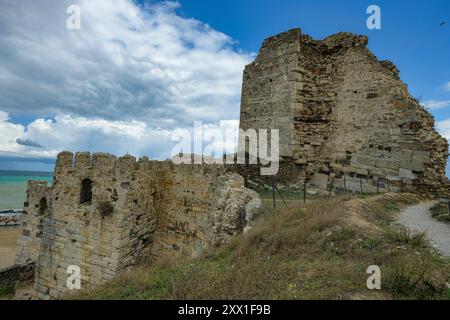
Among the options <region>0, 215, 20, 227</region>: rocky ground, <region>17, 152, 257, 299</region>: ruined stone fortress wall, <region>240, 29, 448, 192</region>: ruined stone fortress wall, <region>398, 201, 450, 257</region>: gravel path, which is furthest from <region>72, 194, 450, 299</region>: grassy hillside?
<region>0, 215, 20, 227</region>: rocky ground

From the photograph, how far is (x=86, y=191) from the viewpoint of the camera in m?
10.7

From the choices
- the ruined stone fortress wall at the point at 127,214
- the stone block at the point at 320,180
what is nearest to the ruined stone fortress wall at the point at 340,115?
the stone block at the point at 320,180

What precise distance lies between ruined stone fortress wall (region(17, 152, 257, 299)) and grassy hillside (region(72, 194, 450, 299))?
238 centimetres

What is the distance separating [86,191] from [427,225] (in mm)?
10517

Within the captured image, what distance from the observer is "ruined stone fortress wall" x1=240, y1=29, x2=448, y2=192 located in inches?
410

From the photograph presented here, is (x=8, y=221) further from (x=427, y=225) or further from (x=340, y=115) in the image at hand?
(x=427, y=225)

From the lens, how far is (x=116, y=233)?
30.4ft

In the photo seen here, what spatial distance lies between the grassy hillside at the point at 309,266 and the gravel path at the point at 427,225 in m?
0.31

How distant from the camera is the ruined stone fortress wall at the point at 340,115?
34.2 ft

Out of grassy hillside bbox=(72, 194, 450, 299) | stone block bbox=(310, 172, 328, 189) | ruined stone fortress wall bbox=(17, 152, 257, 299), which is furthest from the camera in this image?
stone block bbox=(310, 172, 328, 189)

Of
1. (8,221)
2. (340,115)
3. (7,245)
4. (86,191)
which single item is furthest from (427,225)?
(8,221)

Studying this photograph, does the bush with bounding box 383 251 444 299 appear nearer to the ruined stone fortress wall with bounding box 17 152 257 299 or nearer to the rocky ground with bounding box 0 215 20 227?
the ruined stone fortress wall with bounding box 17 152 257 299
